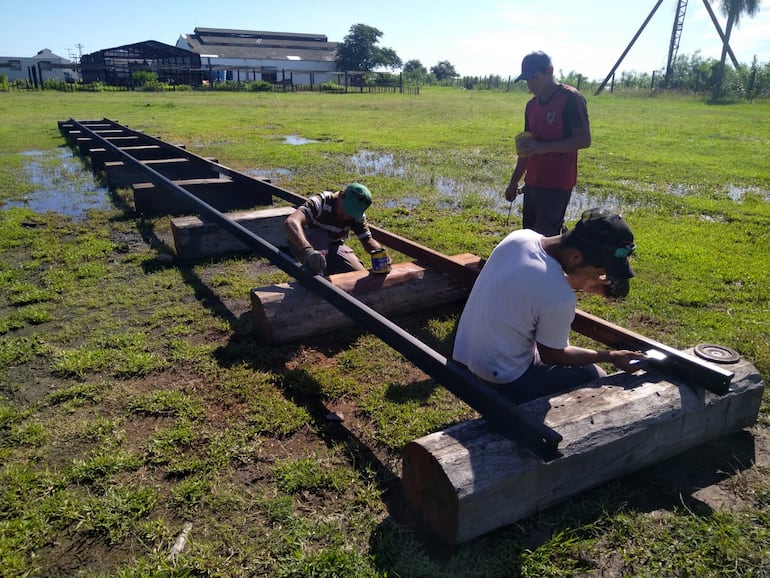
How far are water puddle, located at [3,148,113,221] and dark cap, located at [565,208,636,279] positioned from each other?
717 cm

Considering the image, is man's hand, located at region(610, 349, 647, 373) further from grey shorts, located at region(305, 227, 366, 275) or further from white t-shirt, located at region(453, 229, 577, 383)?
grey shorts, located at region(305, 227, 366, 275)

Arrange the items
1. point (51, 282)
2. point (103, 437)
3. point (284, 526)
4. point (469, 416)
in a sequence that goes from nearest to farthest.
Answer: point (284, 526) < point (103, 437) < point (469, 416) < point (51, 282)

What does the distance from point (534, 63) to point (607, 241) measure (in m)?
2.40

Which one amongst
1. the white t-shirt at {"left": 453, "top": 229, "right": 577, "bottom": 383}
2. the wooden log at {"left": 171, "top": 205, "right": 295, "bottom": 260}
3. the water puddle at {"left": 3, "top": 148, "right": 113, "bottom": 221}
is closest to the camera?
the white t-shirt at {"left": 453, "top": 229, "right": 577, "bottom": 383}

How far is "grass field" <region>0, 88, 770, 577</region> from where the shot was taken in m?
2.33

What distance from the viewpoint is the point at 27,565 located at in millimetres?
2277

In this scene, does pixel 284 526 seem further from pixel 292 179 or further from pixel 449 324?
pixel 292 179

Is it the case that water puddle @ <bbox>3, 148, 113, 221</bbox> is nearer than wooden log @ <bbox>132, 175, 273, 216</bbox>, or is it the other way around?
wooden log @ <bbox>132, 175, 273, 216</bbox>

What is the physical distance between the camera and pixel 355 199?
421 centimetres

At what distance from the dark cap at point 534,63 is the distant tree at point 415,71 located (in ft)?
237

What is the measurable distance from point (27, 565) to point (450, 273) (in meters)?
3.33

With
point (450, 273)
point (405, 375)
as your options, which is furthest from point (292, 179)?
point (405, 375)

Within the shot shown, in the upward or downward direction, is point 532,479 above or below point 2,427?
above

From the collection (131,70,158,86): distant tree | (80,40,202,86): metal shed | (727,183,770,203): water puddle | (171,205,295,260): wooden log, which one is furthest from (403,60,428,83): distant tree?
(171,205,295,260): wooden log
